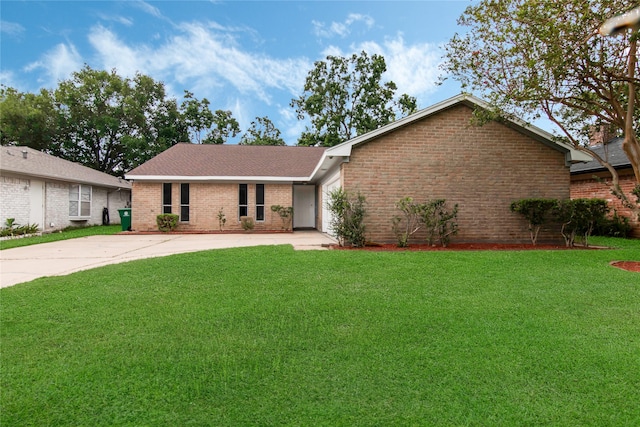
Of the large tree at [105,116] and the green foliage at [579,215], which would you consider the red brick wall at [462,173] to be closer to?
the green foliage at [579,215]

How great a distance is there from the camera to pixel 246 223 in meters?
16.6

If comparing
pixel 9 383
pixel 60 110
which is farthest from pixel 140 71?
pixel 9 383

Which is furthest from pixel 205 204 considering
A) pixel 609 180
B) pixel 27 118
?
pixel 27 118

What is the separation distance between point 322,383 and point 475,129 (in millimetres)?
9996

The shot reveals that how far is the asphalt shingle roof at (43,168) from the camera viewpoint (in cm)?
1456

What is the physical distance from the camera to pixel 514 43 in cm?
800

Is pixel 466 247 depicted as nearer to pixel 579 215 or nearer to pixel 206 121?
pixel 579 215

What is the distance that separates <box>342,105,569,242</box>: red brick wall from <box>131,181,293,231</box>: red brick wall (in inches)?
294

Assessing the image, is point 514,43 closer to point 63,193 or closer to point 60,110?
point 63,193

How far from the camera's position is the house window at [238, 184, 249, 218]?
16.9 metres

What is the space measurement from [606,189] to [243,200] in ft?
52.6

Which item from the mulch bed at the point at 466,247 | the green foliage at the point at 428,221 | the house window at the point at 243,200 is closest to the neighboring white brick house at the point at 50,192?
the house window at the point at 243,200

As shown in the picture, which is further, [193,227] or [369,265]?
[193,227]

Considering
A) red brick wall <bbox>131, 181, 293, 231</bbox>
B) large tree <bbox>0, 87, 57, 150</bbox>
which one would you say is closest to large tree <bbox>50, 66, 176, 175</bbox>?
large tree <bbox>0, 87, 57, 150</bbox>
